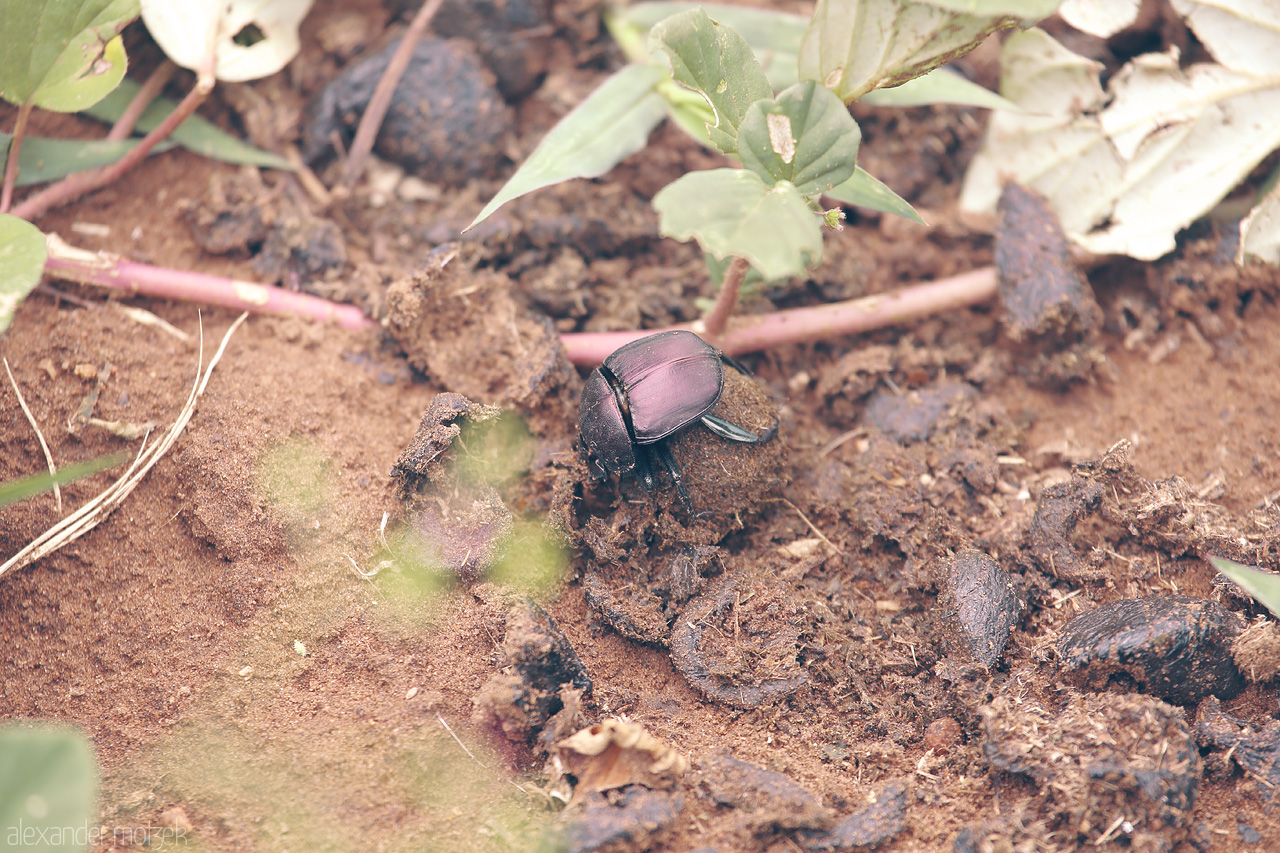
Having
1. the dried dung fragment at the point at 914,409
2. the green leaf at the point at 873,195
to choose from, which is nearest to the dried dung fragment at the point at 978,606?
the dried dung fragment at the point at 914,409

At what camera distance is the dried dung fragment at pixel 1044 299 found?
9.95 feet

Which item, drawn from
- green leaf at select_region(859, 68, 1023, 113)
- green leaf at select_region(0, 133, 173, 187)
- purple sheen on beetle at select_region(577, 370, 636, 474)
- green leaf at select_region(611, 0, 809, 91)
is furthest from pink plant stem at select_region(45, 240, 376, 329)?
green leaf at select_region(859, 68, 1023, 113)

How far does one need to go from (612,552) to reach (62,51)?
2444mm

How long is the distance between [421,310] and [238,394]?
0.67 m

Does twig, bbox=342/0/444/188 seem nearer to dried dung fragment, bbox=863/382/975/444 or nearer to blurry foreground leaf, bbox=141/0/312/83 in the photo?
blurry foreground leaf, bbox=141/0/312/83

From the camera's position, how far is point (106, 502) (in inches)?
96.3

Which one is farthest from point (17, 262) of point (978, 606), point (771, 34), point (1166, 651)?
point (1166, 651)

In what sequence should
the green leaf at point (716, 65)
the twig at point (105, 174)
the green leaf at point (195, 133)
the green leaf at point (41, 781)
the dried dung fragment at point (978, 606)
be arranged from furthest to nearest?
the green leaf at point (195, 133) → the twig at point (105, 174) → the dried dung fragment at point (978, 606) → the green leaf at point (716, 65) → the green leaf at point (41, 781)

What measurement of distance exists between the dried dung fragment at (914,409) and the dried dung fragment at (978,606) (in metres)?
0.59

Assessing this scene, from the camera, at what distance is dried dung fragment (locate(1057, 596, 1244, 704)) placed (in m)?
2.14

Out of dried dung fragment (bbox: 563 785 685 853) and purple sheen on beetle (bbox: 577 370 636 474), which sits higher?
purple sheen on beetle (bbox: 577 370 636 474)

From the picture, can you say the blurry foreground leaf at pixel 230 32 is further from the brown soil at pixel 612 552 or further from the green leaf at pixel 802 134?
the green leaf at pixel 802 134

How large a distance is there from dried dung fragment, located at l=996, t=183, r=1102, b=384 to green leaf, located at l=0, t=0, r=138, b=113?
10.8ft

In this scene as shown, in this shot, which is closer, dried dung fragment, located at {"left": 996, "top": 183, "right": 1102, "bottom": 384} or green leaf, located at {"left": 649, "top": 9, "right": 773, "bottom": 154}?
green leaf, located at {"left": 649, "top": 9, "right": 773, "bottom": 154}
